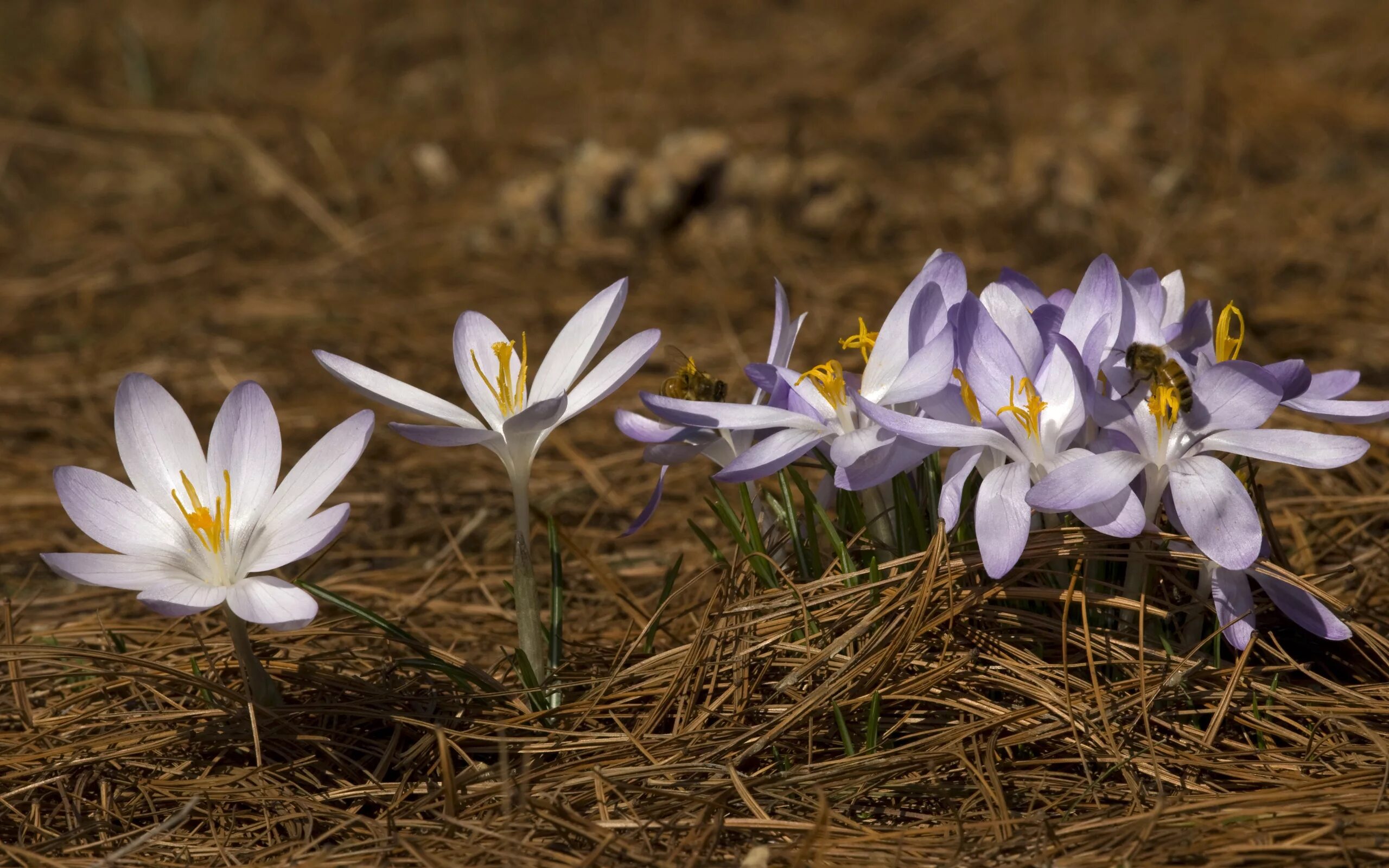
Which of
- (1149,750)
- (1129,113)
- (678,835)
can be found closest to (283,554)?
(678,835)

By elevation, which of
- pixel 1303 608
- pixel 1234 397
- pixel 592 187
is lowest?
pixel 1303 608

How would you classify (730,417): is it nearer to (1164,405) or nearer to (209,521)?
(1164,405)

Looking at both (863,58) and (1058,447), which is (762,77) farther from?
(1058,447)

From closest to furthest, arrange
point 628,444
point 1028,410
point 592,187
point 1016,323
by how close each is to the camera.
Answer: point 1028,410
point 1016,323
point 628,444
point 592,187

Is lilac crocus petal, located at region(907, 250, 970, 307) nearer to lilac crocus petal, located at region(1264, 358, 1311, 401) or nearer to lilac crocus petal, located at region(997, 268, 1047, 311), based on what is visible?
lilac crocus petal, located at region(997, 268, 1047, 311)

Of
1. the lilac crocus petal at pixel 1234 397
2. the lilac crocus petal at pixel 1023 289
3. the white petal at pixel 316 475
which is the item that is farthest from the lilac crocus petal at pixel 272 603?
the lilac crocus petal at pixel 1234 397

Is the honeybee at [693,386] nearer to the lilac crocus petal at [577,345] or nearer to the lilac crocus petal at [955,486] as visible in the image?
the lilac crocus petal at [577,345]

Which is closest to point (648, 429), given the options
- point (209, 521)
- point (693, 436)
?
point (693, 436)
